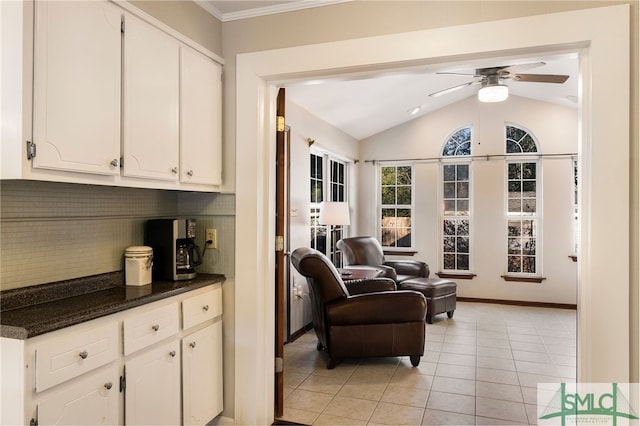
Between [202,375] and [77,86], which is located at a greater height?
[77,86]

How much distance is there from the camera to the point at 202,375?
2.33 m

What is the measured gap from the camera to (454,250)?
6.52m

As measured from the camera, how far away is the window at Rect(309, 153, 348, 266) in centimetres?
521

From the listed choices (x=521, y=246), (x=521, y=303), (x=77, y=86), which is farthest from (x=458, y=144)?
(x=77, y=86)

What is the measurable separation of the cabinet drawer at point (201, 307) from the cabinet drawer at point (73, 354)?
17.9 inches

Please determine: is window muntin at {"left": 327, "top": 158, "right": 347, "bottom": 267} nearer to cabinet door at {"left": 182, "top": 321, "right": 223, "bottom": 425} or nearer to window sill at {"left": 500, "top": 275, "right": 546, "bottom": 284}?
window sill at {"left": 500, "top": 275, "right": 546, "bottom": 284}

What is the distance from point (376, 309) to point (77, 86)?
264 centimetres

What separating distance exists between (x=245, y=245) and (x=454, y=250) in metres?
4.76

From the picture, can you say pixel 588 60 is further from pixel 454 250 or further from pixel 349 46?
pixel 454 250

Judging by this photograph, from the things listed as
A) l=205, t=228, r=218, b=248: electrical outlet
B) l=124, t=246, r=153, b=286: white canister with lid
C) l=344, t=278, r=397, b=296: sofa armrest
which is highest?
l=205, t=228, r=218, b=248: electrical outlet

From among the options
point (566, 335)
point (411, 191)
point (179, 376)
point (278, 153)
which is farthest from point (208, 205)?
point (411, 191)

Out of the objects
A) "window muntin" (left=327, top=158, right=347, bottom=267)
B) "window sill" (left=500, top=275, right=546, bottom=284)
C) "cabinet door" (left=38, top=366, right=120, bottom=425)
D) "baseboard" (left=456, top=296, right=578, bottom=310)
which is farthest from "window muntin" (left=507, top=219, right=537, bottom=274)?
"cabinet door" (left=38, top=366, right=120, bottom=425)

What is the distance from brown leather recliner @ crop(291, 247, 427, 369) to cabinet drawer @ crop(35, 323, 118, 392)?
6.12 ft

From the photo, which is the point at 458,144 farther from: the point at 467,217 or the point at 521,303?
the point at 521,303
